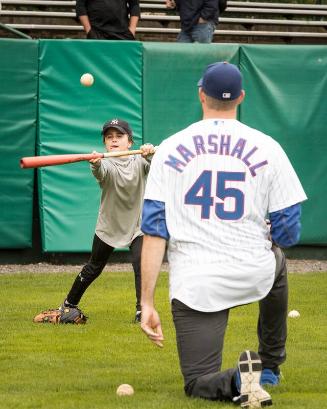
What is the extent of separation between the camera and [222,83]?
568 centimetres

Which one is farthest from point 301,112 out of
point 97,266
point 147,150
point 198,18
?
point 147,150

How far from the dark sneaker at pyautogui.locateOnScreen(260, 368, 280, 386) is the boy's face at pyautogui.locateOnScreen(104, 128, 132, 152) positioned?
335cm

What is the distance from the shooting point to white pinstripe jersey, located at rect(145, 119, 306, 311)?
18.6 ft

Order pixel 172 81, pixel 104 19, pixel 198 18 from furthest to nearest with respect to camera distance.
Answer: pixel 198 18 < pixel 104 19 < pixel 172 81

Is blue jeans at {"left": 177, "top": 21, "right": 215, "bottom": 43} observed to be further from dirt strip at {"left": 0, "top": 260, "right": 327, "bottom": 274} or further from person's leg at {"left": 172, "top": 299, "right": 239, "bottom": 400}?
person's leg at {"left": 172, "top": 299, "right": 239, "bottom": 400}

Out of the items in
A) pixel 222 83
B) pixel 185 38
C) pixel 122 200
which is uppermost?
pixel 185 38

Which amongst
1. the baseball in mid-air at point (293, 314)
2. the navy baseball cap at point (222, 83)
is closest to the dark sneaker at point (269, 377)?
the navy baseball cap at point (222, 83)

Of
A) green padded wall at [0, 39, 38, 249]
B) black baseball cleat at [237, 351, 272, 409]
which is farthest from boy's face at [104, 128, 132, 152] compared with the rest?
green padded wall at [0, 39, 38, 249]

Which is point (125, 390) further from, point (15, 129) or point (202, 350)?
point (15, 129)

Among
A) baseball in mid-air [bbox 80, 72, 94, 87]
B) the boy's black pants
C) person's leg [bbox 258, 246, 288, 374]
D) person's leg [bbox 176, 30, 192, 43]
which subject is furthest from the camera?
person's leg [bbox 176, 30, 192, 43]

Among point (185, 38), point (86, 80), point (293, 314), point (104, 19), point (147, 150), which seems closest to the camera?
point (147, 150)

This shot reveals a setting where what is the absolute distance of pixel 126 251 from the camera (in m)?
13.9

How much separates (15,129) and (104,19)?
6.37 feet

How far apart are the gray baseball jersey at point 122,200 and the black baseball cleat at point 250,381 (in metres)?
3.90
